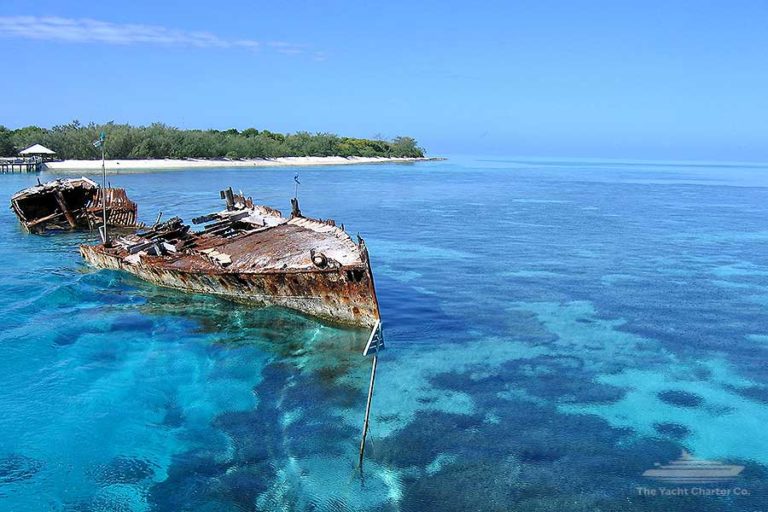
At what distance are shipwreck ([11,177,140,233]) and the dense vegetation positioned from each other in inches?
2115

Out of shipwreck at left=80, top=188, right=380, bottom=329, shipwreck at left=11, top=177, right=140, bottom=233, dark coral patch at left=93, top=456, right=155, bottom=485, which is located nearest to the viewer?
dark coral patch at left=93, top=456, right=155, bottom=485

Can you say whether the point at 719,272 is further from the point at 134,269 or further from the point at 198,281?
the point at 134,269

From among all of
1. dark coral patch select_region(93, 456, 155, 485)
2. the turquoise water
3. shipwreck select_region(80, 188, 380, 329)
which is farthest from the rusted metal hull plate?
dark coral patch select_region(93, 456, 155, 485)

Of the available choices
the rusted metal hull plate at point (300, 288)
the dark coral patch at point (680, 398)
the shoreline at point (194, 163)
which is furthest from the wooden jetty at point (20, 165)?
the dark coral patch at point (680, 398)

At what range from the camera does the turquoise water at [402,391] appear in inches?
406

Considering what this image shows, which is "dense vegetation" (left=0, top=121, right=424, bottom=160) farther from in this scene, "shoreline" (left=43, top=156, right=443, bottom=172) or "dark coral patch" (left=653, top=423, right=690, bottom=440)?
"dark coral patch" (left=653, top=423, right=690, bottom=440)

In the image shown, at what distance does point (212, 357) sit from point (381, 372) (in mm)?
4584

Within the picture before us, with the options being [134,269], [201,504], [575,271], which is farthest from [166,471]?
[575,271]

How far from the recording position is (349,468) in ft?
35.2

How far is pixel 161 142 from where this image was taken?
95.9 metres

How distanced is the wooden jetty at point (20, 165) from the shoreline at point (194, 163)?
2007 mm

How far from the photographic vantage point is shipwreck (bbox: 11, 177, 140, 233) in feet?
117

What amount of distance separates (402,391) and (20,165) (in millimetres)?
76586

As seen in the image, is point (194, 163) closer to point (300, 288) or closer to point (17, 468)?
point (300, 288)
